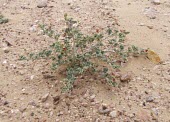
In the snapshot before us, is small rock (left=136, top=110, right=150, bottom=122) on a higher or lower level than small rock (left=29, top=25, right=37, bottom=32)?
lower

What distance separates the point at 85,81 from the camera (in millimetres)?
2641

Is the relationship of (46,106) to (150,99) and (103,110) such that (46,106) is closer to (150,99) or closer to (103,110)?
(103,110)

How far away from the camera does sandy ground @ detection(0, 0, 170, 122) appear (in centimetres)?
245

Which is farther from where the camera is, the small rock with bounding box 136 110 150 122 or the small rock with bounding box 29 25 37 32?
the small rock with bounding box 29 25 37 32

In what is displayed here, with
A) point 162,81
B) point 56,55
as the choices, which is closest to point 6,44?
point 56,55

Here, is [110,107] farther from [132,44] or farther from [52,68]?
[132,44]

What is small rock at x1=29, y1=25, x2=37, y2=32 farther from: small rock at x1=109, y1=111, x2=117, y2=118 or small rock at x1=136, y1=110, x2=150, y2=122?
small rock at x1=136, y1=110, x2=150, y2=122

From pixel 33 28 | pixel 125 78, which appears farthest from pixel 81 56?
pixel 33 28

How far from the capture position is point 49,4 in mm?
3863

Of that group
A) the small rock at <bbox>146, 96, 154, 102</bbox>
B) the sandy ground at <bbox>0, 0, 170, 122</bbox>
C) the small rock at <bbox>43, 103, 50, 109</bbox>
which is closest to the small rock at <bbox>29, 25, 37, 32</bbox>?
the sandy ground at <bbox>0, 0, 170, 122</bbox>

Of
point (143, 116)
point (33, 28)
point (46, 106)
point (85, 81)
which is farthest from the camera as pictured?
point (33, 28)

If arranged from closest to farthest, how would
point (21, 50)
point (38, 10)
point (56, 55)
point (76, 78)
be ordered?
point (76, 78) → point (56, 55) → point (21, 50) → point (38, 10)

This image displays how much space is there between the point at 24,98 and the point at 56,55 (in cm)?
47

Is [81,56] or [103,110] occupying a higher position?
[81,56]
